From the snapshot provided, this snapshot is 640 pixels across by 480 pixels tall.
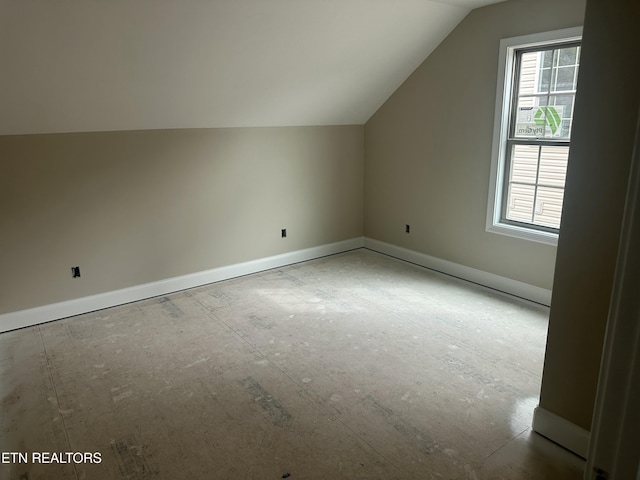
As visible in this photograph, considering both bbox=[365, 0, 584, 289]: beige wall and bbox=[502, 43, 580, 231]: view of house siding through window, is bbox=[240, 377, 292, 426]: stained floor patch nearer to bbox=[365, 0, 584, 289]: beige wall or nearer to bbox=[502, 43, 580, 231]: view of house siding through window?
bbox=[365, 0, 584, 289]: beige wall

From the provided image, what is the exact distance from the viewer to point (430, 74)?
4.31 metres

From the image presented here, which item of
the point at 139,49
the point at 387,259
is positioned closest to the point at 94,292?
the point at 139,49

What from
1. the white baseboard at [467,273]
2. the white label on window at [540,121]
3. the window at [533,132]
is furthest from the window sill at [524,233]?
the white label on window at [540,121]

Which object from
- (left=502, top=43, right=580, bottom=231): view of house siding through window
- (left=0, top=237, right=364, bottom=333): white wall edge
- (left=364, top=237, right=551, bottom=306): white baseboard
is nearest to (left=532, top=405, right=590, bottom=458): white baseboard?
(left=364, top=237, right=551, bottom=306): white baseboard

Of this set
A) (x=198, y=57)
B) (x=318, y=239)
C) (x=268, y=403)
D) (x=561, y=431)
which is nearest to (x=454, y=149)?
(x=318, y=239)

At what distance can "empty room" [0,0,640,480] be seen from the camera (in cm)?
204

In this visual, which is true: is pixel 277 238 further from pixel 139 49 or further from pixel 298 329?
pixel 139 49

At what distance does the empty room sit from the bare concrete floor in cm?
2

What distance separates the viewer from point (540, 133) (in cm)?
366

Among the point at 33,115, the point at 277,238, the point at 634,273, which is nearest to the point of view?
the point at 634,273

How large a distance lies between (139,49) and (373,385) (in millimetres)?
2623

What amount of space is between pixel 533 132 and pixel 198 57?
8.99 ft

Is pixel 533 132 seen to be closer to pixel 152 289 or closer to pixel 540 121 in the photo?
pixel 540 121

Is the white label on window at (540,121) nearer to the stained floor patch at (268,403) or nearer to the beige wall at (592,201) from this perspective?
the beige wall at (592,201)
